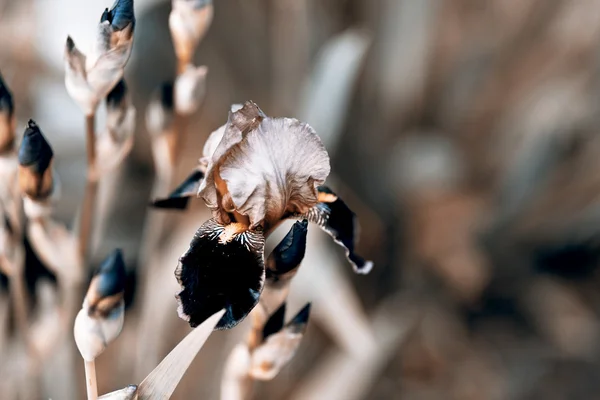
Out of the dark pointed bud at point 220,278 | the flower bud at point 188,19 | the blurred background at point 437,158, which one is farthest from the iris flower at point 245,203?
the blurred background at point 437,158

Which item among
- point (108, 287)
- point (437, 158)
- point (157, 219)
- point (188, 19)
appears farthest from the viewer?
point (437, 158)

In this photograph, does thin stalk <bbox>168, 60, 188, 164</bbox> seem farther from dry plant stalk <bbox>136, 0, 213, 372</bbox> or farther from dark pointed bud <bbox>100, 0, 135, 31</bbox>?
dark pointed bud <bbox>100, 0, 135, 31</bbox>

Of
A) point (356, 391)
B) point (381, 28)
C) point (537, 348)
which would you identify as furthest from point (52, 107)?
point (537, 348)

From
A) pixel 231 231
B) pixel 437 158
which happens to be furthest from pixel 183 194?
pixel 437 158

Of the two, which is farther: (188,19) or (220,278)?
(188,19)

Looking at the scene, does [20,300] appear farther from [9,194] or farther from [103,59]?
[103,59]

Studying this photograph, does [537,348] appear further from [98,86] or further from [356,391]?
[98,86]

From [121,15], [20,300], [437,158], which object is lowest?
[437,158]

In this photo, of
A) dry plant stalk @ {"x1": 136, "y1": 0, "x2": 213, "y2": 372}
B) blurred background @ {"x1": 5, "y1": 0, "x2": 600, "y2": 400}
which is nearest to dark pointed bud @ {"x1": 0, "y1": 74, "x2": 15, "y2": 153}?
dry plant stalk @ {"x1": 136, "y1": 0, "x2": 213, "y2": 372}
